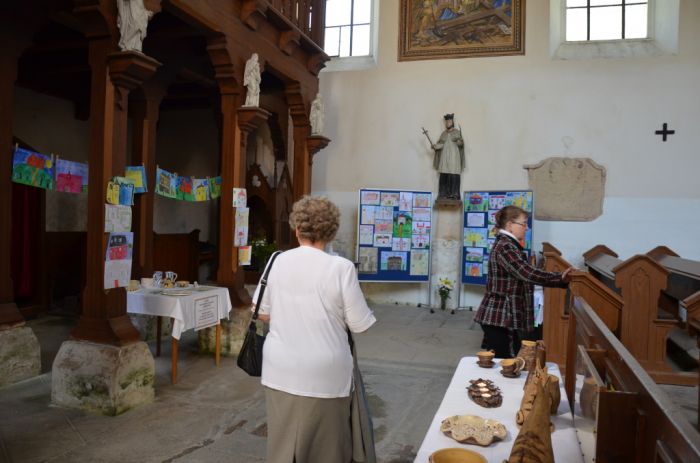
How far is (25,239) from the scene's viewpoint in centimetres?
732

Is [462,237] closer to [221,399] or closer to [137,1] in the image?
[221,399]

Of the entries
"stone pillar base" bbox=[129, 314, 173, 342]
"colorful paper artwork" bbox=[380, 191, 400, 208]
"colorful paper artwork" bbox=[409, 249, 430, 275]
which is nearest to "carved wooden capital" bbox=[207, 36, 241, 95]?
"stone pillar base" bbox=[129, 314, 173, 342]

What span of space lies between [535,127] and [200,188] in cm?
577

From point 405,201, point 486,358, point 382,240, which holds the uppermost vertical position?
point 405,201

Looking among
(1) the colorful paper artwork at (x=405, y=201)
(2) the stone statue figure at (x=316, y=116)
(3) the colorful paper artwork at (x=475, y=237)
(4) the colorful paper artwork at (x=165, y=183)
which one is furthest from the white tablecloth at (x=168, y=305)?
(3) the colorful paper artwork at (x=475, y=237)

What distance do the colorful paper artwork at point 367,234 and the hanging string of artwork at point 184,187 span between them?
3.01 metres

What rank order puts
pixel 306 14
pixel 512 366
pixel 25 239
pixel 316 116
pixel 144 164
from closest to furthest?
pixel 512 366 < pixel 144 164 < pixel 25 239 < pixel 306 14 < pixel 316 116

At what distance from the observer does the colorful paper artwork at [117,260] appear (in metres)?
4.12

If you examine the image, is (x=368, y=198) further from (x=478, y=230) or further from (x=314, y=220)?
(x=314, y=220)

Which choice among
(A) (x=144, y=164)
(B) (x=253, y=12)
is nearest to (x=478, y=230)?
(B) (x=253, y=12)

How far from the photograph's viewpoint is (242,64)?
19.3 feet

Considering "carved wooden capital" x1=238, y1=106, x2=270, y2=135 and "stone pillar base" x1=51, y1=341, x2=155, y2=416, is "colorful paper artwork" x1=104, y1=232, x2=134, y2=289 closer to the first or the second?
"stone pillar base" x1=51, y1=341, x2=155, y2=416

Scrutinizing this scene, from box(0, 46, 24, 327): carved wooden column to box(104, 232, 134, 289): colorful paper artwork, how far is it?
3.81 feet

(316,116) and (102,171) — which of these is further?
(316,116)
